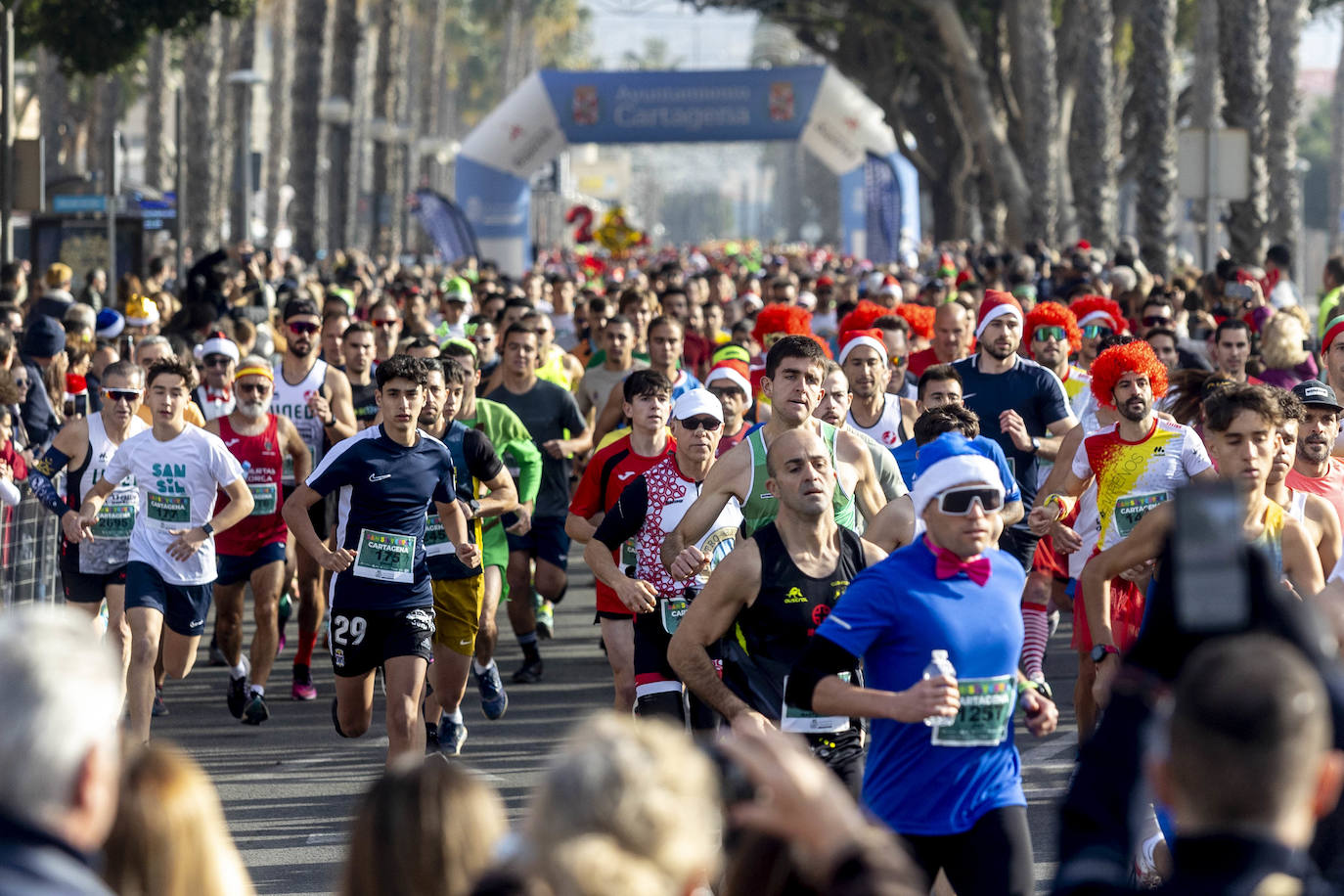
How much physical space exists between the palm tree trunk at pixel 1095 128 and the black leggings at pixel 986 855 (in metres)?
25.7

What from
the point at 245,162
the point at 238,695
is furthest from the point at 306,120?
the point at 238,695

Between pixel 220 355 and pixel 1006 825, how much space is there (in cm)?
705

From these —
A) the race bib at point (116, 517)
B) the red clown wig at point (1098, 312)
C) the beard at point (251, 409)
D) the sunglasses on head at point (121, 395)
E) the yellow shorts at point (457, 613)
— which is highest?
the red clown wig at point (1098, 312)

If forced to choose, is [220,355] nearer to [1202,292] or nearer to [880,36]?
[1202,292]

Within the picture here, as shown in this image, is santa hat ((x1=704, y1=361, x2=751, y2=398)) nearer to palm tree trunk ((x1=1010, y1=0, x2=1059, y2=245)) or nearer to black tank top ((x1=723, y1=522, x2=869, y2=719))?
black tank top ((x1=723, y1=522, x2=869, y2=719))

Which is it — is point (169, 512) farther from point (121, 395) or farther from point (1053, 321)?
point (1053, 321)

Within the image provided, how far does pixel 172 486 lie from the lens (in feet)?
29.1

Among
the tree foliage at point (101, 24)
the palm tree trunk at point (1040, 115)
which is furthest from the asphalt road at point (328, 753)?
the palm tree trunk at point (1040, 115)

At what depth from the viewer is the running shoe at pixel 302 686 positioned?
1017 cm

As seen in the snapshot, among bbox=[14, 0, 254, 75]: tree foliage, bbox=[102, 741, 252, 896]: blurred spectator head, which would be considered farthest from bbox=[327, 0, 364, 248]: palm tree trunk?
bbox=[102, 741, 252, 896]: blurred spectator head

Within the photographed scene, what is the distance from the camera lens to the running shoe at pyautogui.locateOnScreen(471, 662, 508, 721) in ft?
31.0

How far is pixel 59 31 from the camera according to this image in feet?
78.8

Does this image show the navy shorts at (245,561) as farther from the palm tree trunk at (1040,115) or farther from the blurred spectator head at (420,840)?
the palm tree trunk at (1040,115)

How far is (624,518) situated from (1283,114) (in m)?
21.7
